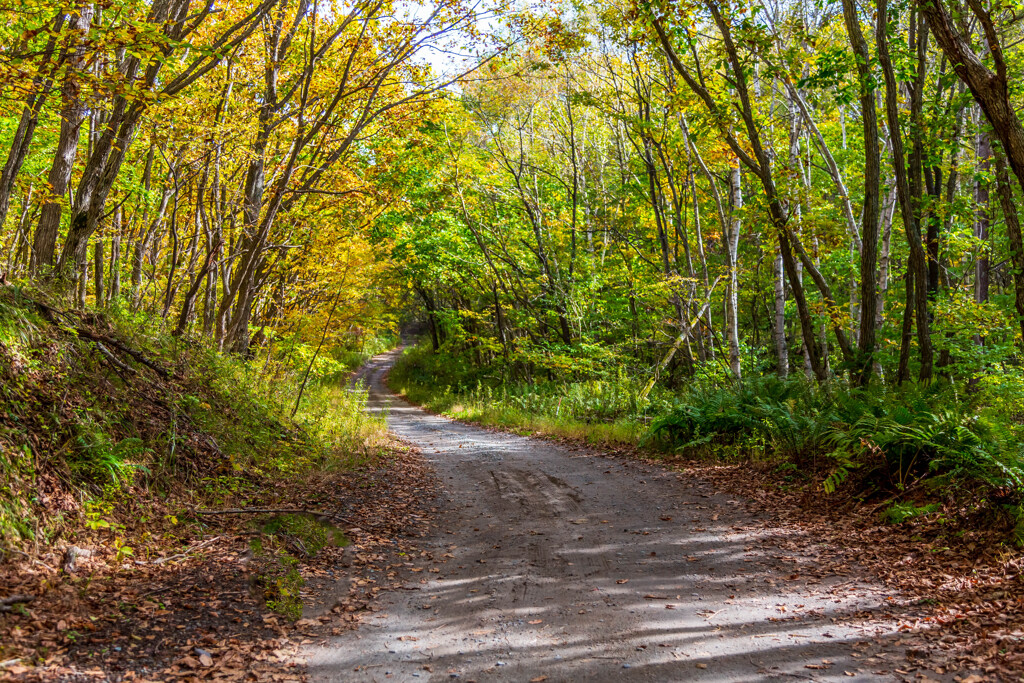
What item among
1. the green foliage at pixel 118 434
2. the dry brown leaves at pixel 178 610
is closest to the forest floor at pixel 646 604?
the dry brown leaves at pixel 178 610

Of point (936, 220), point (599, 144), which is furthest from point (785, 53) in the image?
point (599, 144)

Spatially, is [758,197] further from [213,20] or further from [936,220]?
[213,20]

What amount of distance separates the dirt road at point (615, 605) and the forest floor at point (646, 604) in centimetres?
1

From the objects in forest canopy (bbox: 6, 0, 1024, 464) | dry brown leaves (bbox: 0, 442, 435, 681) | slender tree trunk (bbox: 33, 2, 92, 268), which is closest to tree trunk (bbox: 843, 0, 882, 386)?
forest canopy (bbox: 6, 0, 1024, 464)

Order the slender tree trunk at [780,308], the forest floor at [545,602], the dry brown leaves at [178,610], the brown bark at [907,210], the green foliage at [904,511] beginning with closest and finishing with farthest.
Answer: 1. the dry brown leaves at [178,610]
2. the forest floor at [545,602]
3. the green foliage at [904,511]
4. the brown bark at [907,210]
5. the slender tree trunk at [780,308]

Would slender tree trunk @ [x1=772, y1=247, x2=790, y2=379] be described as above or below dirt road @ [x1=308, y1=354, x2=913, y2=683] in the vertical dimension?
above

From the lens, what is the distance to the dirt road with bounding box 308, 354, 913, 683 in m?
3.83

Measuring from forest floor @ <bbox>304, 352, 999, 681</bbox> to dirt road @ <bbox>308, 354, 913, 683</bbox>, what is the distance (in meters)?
0.01

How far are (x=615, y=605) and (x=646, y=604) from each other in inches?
8.7

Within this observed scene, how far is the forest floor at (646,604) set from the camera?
3.81 metres

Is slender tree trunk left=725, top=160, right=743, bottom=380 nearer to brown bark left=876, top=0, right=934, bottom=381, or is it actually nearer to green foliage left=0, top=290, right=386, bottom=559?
brown bark left=876, top=0, right=934, bottom=381

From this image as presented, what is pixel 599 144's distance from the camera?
20.6 meters

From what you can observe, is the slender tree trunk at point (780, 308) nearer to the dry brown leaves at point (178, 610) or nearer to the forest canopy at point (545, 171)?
the forest canopy at point (545, 171)

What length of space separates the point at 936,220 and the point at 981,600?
674 centimetres
